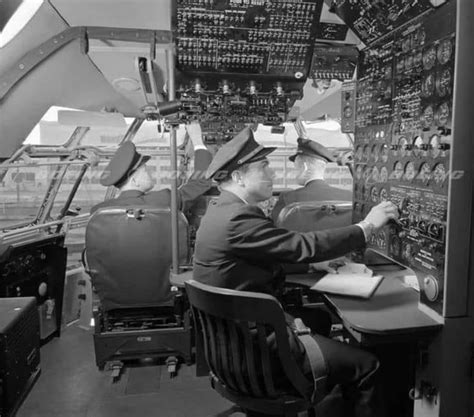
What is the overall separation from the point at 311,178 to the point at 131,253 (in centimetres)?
157

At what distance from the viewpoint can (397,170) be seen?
1.78 m

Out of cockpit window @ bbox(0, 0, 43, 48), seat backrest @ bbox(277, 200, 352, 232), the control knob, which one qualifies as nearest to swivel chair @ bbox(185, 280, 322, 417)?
the control knob

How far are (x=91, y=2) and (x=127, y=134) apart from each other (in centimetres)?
285

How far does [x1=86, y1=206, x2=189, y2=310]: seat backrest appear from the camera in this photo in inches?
101

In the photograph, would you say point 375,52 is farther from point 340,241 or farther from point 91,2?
point 91,2

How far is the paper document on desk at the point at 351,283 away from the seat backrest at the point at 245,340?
16.4 inches

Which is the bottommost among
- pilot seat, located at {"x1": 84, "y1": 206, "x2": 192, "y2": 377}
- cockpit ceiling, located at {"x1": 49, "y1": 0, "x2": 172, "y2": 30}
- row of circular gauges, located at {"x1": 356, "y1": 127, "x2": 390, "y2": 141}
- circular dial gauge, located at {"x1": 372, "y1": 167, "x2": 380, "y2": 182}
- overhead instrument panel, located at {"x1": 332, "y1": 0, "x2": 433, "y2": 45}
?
pilot seat, located at {"x1": 84, "y1": 206, "x2": 192, "y2": 377}

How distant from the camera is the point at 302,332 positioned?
1589 millimetres

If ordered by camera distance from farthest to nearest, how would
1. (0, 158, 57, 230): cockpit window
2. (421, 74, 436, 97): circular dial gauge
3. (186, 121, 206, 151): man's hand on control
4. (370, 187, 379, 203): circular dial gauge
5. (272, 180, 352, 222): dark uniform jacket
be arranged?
(186, 121, 206, 151): man's hand on control < (0, 158, 57, 230): cockpit window < (272, 180, 352, 222): dark uniform jacket < (370, 187, 379, 203): circular dial gauge < (421, 74, 436, 97): circular dial gauge

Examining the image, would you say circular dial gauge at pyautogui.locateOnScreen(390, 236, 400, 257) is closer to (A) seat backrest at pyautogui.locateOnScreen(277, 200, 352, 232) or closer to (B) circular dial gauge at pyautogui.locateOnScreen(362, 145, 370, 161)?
(B) circular dial gauge at pyautogui.locateOnScreen(362, 145, 370, 161)

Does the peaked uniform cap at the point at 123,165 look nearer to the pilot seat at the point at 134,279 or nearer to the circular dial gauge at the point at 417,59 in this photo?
the pilot seat at the point at 134,279

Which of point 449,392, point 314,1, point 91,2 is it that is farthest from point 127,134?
point 449,392

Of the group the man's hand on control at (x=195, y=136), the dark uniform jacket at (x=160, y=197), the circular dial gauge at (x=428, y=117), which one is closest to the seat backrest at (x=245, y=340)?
the circular dial gauge at (x=428, y=117)

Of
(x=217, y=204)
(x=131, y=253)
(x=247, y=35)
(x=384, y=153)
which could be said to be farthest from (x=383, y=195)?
(x=131, y=253)
